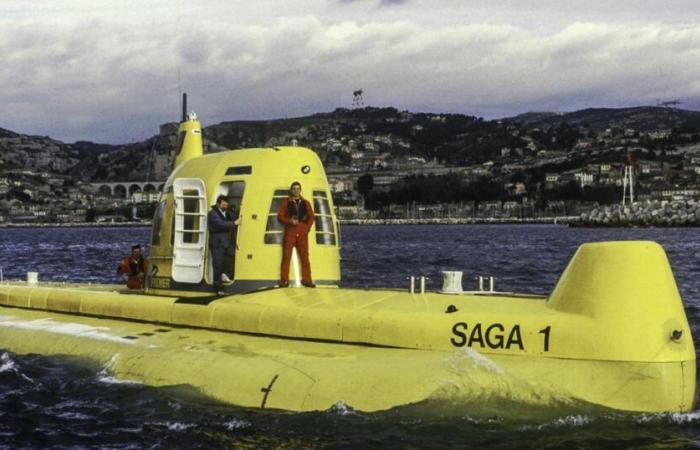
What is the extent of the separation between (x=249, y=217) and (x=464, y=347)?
5.60 m

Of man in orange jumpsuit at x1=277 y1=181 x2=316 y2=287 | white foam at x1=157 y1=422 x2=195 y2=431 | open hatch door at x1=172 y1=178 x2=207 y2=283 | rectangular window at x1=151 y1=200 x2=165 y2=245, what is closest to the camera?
white foam at x1=157 y1=422 x2=195 y2=431

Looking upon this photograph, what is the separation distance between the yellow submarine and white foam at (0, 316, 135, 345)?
0.06 meters

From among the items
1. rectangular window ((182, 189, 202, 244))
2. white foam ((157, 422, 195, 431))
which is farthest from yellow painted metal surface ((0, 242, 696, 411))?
rectangular window ((182, 189, 202, 244))

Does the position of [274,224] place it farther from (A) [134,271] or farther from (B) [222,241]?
(A) [134,271]

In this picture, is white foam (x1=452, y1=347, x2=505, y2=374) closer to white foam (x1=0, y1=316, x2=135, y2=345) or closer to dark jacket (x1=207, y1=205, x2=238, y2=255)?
dark jacket (x1=207, y1=205, x2=238, y2=255)

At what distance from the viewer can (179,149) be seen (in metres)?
19.7

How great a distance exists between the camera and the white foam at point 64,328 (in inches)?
627

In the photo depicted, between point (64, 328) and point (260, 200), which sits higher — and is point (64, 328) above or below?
below

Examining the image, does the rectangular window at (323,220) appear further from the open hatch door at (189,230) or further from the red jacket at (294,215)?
the open hatch door at (189,230)

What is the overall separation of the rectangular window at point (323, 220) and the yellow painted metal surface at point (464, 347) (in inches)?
88.5

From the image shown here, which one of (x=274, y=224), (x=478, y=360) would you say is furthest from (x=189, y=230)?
(x=478, y=360)

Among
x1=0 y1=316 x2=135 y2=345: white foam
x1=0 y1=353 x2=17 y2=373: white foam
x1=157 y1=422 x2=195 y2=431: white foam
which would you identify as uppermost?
x1=0 y1=316 x2=135 y2=345: white foam

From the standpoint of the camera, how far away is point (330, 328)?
13.7m

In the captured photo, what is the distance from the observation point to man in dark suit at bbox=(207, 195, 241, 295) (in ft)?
53.0
